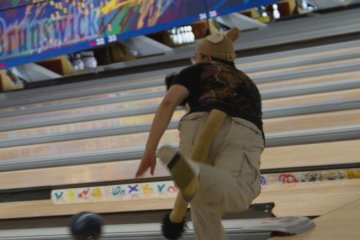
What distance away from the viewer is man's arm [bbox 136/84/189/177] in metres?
2.26

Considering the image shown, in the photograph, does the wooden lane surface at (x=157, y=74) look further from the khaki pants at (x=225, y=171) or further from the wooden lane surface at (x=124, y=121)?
the khaki pants at (x=225, y=171)

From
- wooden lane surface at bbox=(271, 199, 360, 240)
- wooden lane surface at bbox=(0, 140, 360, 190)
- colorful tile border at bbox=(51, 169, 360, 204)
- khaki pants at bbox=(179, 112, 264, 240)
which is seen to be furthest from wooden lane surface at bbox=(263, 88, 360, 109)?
khaki pants at bbox=(179, 112, 264, 240)

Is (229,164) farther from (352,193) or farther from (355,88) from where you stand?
(355,88)

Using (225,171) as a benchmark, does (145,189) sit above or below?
below

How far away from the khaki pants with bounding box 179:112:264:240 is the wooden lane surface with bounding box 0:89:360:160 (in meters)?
2.04

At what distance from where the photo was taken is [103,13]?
24.0 feet

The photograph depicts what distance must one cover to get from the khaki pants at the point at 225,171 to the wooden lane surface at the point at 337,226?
0.32 meters

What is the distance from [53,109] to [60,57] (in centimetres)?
178

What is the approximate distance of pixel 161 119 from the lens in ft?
7.43

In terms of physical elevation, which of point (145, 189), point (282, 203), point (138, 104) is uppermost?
point (282, 203)

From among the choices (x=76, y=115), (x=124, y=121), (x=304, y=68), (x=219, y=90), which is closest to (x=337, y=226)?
(x=219, y=90)

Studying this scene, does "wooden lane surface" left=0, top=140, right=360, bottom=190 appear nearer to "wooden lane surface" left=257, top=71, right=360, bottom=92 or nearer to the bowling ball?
"wooden lane surface" left=257, top=71, right=360, bottom=92

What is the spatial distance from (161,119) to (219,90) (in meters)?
0.23

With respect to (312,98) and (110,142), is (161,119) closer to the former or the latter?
(110,142)
